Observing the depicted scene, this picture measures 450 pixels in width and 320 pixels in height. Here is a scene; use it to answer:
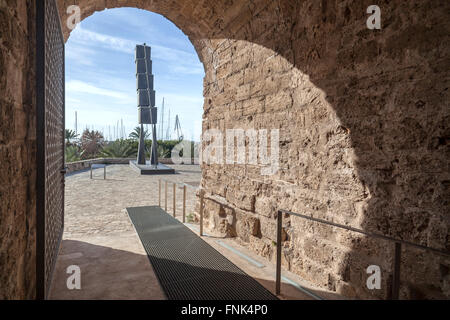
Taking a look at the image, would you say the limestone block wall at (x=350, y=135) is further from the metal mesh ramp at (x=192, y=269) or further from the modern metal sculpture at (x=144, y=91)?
the modern metal sculpture at (x=144, y=91)

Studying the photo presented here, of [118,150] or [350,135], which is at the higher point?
[350,135]

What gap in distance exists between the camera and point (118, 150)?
64.0 feet

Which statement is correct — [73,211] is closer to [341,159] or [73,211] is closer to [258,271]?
[258,271]

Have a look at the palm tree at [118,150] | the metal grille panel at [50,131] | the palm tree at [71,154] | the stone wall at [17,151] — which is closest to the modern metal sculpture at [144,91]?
the palm tree at [118,150]

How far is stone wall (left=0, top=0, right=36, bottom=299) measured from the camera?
1.22 m

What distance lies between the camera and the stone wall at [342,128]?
1.76 meters

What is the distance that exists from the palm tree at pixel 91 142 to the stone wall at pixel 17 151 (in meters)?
20.9

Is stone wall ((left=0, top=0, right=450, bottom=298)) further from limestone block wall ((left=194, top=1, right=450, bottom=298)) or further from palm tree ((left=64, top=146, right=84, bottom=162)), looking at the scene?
palm tree ((left=64, top=146, right=84, bottom=162))

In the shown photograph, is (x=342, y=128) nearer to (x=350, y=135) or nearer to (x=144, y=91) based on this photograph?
(x=350, y=135)

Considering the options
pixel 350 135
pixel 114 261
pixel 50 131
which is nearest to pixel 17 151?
pixel 50 131

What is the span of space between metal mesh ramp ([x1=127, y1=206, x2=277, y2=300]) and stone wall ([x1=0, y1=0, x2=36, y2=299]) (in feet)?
3.88

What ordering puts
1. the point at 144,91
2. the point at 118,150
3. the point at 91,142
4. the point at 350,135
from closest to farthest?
the point at 350,135, the point at 144,91, the point at 118,150, the point at 91,142

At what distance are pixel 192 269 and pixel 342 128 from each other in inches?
79.1

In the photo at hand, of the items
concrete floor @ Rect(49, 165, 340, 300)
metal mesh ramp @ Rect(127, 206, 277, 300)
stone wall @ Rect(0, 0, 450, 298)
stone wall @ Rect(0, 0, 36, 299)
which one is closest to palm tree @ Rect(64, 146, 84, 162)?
concrete floor @ Rect(49, 165, 340, 300)
